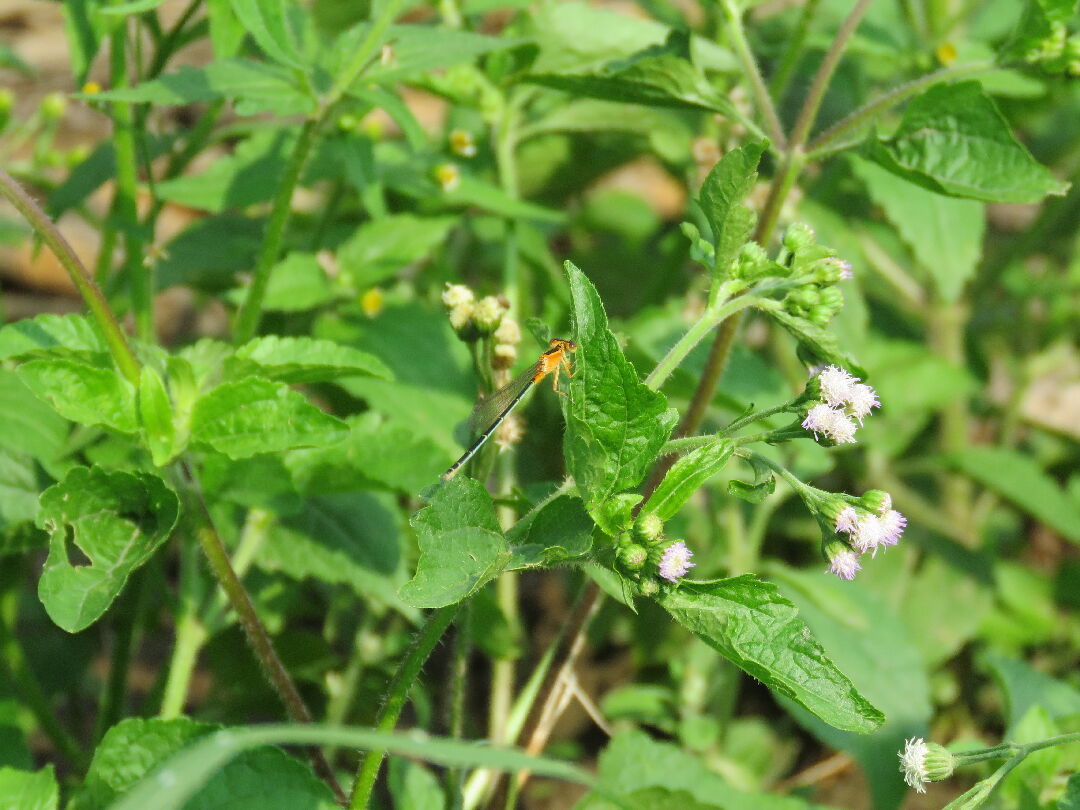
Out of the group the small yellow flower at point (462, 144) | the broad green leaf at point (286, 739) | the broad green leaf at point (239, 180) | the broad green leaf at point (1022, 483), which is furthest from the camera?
the broad green leaf at point (1022, 483)

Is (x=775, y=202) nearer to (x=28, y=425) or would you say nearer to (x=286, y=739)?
(x=286, y=739)

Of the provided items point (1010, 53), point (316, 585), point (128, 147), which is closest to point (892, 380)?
point (1010, 53)

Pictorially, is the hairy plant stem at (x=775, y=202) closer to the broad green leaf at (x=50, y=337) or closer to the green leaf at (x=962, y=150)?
the green leaf at (x=962, y=150)

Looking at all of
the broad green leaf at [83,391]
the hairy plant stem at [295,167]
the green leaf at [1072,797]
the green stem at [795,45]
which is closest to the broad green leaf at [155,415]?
the broad green leaf at [83,391]

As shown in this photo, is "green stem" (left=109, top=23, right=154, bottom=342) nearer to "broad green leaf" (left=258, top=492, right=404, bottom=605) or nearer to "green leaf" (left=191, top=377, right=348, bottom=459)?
"broad green leaf" (left=258, top=492, right=404, bottom=605)

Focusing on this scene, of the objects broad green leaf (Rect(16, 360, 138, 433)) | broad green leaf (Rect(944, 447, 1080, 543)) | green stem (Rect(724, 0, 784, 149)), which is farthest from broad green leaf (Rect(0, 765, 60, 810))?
broad green leaf (Rect(944, 447, 1080, 543))
